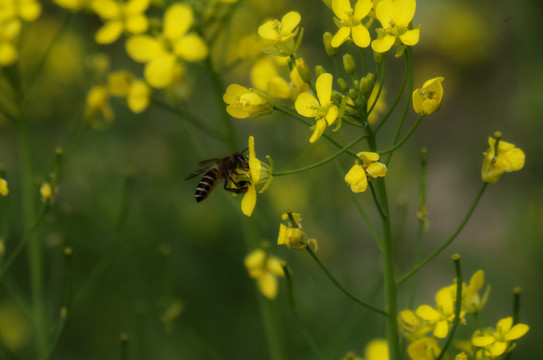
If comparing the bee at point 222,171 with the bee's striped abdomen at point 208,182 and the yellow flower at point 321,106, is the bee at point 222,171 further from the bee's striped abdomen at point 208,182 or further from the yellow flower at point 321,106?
the yellow flower at point 321,106

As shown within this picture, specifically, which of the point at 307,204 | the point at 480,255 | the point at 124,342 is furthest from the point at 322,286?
the point at 124,342

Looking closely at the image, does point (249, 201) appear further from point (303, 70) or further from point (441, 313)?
point (441, 313)

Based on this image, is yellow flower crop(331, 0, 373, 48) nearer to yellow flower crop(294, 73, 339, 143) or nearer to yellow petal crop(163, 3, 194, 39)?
yellow flower crop(294, 73, 339, 143)

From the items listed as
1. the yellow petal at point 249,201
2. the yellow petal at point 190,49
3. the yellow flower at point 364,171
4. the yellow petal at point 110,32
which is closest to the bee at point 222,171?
the yellow petal at point 249,201

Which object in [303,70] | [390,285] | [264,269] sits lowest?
Result: [264,269]

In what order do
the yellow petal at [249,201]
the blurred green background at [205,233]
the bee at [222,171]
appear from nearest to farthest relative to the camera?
the yellow petal at [249,201] → the bee at [222,171] → the blurred green background at [205,233]

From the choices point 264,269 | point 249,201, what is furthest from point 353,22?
point 264,269
